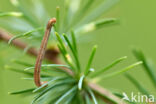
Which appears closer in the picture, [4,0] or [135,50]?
[135,50]

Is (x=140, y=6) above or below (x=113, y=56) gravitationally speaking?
above

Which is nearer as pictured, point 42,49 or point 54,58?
point 42,49

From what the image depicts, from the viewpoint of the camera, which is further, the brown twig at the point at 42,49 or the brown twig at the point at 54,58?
the brown twig at the point at 54,58

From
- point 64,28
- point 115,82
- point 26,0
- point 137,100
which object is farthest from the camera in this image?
point 115,82

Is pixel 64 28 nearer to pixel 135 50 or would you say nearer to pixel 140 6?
pixel 135 50

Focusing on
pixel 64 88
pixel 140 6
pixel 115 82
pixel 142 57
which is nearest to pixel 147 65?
pixel 142 57

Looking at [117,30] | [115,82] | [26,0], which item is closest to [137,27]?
[117,30]

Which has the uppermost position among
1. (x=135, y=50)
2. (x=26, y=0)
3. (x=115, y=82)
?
(x=26, y=0)

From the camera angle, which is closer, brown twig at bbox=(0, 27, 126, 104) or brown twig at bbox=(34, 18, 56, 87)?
brown twig at bbox=(34, 18, 56, 87)

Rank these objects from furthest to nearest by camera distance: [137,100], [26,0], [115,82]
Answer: [115,82], [26,0], [137,100]
